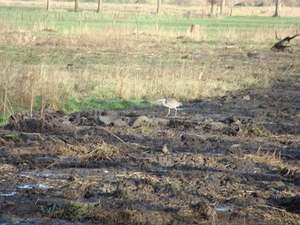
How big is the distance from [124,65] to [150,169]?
15.0 m

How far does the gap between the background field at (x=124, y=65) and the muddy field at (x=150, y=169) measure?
4.55ft

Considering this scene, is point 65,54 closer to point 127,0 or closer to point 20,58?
point 20,58

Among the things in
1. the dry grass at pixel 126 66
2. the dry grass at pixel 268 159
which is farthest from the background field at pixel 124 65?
the dry grass at pixel 268 159

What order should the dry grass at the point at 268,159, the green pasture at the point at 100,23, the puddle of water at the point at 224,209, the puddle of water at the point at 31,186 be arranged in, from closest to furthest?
the puddle of water at the point at 224,209, the puddle of water at the point at 31,186, the dry grass at the point at 268,159, the green pasture at the point at 100,23

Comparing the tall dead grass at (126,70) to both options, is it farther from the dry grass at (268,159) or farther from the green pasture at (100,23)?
the green pasture at (100,23)

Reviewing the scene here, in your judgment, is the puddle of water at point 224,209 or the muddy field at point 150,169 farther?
the puddle of water at point 224,209

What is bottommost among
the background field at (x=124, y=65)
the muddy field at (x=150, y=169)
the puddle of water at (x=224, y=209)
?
the background field at (x=124, y=65)

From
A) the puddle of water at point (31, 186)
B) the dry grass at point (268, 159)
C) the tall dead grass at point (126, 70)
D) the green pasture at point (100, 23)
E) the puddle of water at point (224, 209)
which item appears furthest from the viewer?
the green pasture at point (100, 23)

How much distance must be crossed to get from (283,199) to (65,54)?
2069cm

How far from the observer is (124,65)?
2356cm

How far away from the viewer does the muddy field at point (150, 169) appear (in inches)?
262

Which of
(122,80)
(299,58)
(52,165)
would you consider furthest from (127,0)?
(52,165)

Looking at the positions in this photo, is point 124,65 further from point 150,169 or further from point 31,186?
point 31,186

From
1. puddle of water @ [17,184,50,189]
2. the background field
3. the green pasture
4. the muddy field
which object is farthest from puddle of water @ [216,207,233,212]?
the green pasture
